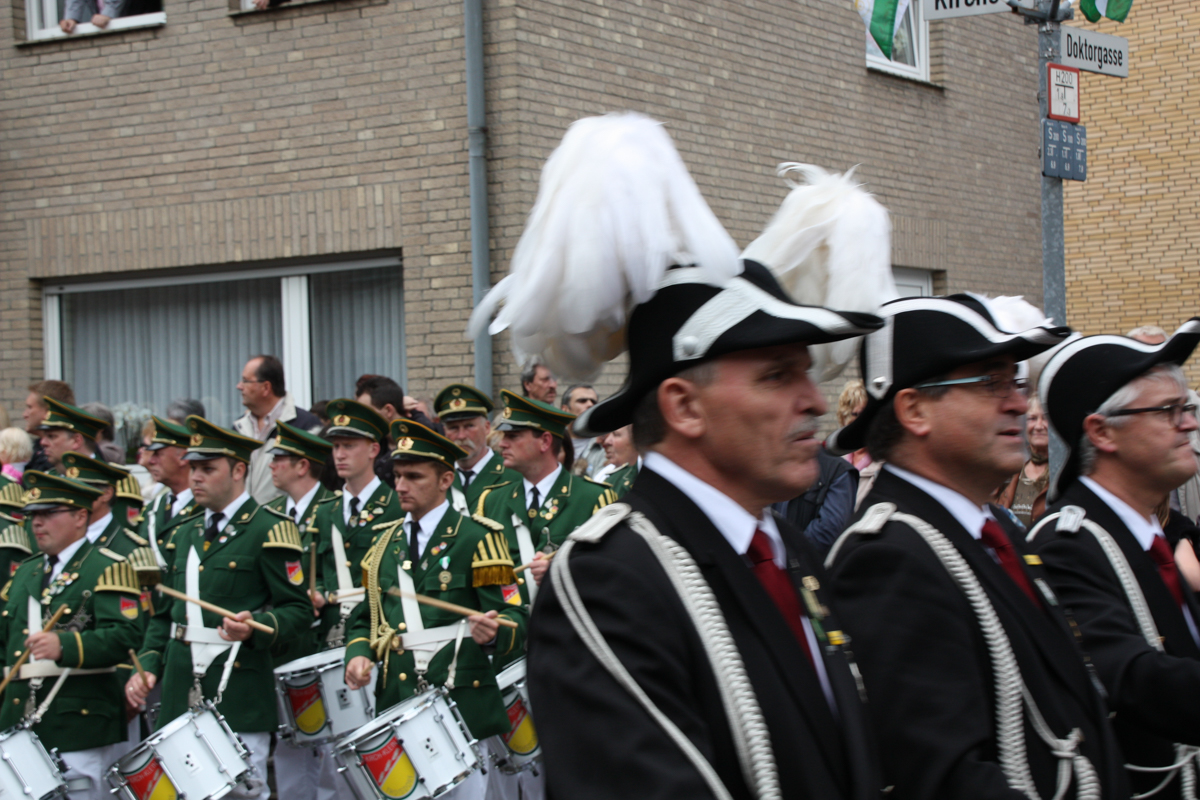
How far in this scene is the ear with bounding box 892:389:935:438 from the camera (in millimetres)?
2877

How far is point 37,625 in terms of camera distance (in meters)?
6.56

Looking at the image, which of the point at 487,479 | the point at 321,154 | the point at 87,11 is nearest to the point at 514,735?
the point at 487,479

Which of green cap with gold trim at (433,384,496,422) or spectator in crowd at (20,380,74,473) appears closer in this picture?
green cap with gold trim at (433,384,496,422)

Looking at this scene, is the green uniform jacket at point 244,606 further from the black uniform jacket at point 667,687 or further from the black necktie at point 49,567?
the black uniform jacket at point 667,687

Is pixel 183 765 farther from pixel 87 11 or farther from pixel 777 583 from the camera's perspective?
pixel 87 11

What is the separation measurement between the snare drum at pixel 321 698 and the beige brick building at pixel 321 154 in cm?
370

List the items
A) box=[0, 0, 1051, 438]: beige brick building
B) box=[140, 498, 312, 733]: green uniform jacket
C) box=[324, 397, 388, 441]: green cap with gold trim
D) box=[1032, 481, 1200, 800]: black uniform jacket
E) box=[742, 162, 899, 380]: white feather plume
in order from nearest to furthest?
box=[742, 162, 899, 380]: white feather plume, box=[1032, 481, 1200, 800]: black uniform jacket, box=[140, 498, 312, 733]: green uniform jacket, box=[324, 397, 388, 441]: green cap with gold trim, box=[0, 0, 1051, 438]: beige brick building

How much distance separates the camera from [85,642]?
6309 mm

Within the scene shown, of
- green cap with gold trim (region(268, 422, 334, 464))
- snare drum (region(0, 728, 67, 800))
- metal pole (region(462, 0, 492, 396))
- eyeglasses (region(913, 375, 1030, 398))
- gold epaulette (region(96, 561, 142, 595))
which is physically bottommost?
snare drum (region(0, 728, 67, 800))

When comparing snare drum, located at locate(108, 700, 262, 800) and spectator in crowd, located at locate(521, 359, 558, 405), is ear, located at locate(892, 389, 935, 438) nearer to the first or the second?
snare drum, located at locate(108, 700, 262, 800)

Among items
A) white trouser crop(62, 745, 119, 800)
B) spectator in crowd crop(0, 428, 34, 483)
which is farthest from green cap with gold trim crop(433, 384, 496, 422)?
spectator in crowd crop(0, 428, 34, 483)

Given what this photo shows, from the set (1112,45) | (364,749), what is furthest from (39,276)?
(1112,45)

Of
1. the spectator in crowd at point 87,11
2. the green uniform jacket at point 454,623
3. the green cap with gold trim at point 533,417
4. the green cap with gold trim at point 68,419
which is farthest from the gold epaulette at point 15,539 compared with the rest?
the spectator in crowd at point 87,11

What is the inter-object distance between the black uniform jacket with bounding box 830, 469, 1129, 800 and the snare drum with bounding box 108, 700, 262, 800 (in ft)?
13.4
